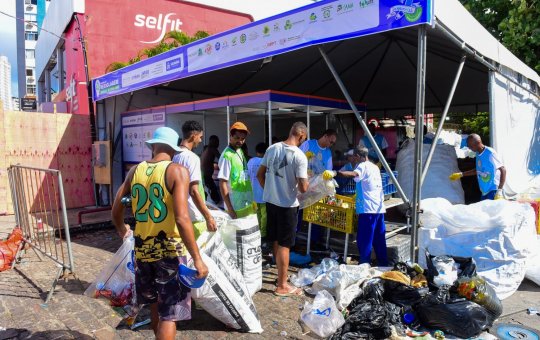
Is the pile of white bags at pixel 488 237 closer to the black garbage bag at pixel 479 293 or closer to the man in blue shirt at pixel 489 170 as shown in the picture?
the black garbage bag at pixel 479 293

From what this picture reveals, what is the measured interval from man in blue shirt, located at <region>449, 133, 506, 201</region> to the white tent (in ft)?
1.56

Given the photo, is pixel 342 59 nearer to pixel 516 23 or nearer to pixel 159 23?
pixel 516 23

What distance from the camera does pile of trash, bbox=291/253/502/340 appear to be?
10.9 feet

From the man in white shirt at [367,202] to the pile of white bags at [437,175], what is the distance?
215 centimetres

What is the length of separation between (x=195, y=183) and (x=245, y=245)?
3.20 ft

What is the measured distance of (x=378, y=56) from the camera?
8469 mm

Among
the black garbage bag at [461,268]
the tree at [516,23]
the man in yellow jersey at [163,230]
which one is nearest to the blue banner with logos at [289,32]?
the black garbage bag at [461,268]

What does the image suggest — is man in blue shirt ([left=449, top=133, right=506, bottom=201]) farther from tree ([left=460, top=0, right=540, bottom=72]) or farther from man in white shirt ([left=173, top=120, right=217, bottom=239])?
tree ([left=460, top=0, right=540, bottom=72])

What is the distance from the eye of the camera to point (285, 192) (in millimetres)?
4242

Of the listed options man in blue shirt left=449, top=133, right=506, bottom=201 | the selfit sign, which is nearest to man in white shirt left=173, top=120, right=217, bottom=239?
man in blue shirt left=449, top=133, right=506, bottom=201

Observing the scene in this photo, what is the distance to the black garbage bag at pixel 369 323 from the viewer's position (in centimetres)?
326

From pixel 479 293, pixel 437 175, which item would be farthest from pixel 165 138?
pixel 437 175

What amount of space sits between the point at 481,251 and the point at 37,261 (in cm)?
592

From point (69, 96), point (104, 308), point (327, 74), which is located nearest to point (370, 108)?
point (327, 74)
